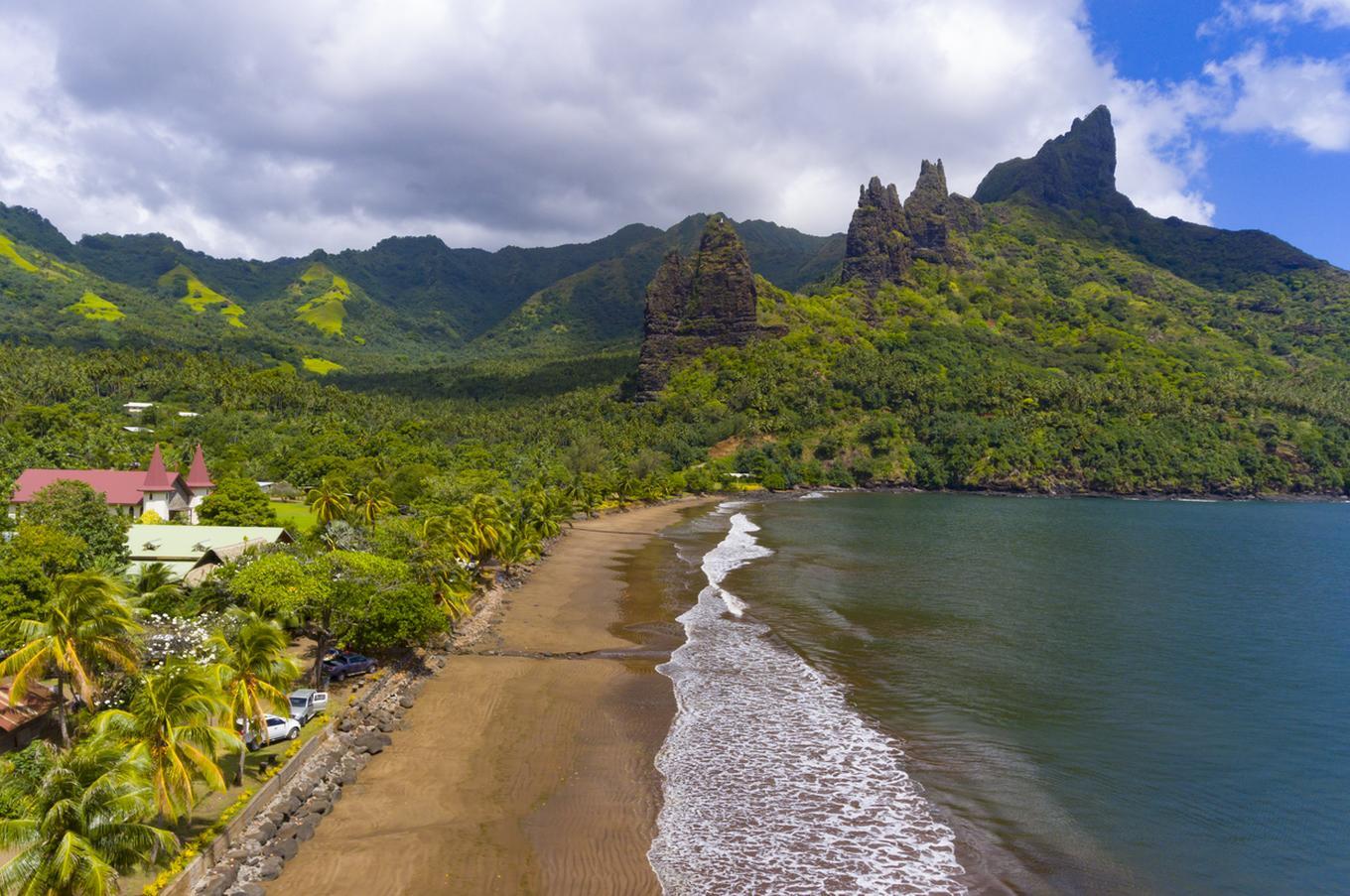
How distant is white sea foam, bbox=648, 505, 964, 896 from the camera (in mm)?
21703

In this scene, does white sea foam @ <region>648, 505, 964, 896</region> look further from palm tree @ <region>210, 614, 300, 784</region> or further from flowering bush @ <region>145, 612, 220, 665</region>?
flowering bush @ <region>145, 612, 220, 665</region>

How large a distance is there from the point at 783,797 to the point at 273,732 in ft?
59.1

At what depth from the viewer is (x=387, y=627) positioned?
36.4 m

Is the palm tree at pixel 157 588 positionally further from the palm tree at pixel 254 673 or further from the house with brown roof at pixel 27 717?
the palm tree at pixel 254 673

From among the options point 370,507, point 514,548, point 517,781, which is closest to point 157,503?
point 370,507

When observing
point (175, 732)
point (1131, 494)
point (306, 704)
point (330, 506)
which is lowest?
point (306, 704)

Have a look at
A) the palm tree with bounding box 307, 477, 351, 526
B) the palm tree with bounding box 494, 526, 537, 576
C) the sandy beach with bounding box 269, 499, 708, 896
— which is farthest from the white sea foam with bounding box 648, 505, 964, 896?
the palm tree with bounding box 307, 477, 351, 526

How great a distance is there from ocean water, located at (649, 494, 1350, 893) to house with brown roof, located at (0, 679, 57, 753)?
20338mm

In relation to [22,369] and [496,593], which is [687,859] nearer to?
[496,593]

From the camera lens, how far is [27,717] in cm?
2409

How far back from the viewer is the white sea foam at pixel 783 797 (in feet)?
71.2

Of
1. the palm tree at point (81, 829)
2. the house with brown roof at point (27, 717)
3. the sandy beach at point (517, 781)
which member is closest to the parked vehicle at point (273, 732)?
the sandy beach at point (517, 781)

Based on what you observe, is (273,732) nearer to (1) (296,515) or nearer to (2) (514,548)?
(2) (514,548)

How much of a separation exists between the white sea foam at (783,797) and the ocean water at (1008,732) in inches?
3.7
